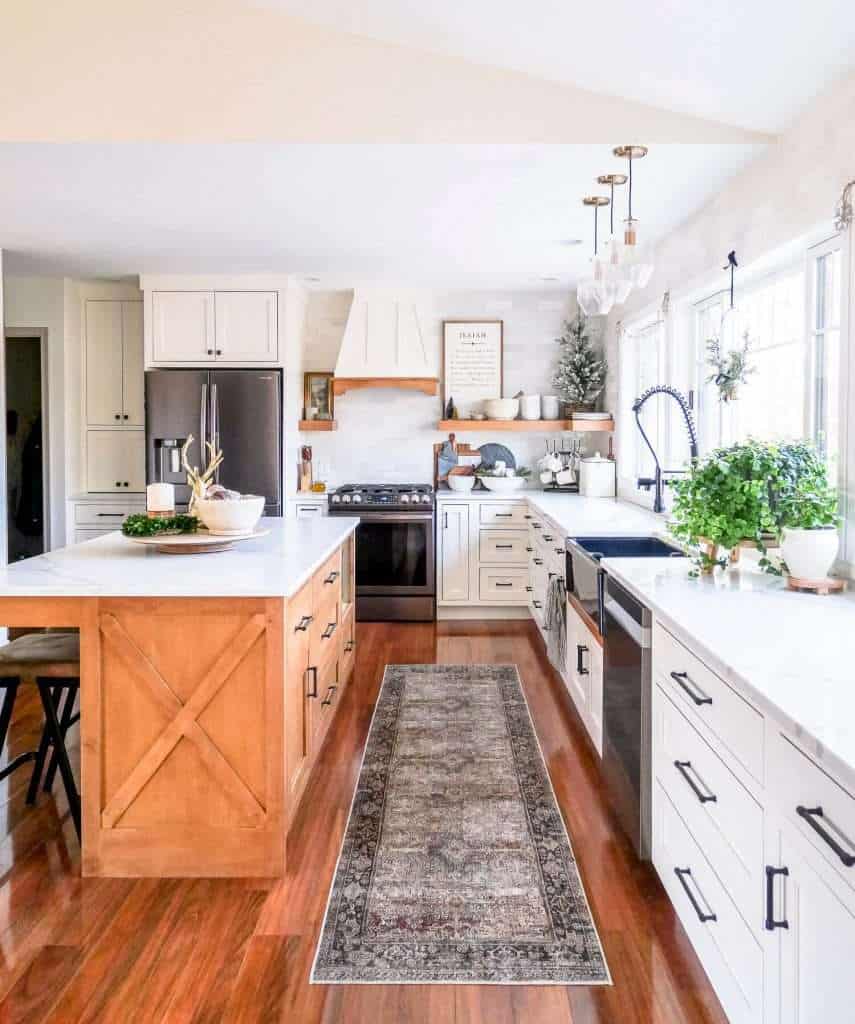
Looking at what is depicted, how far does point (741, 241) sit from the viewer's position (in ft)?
11.2

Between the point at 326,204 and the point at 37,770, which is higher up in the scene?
the point at 326,204

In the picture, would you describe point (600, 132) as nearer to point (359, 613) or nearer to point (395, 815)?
point (395, 815)

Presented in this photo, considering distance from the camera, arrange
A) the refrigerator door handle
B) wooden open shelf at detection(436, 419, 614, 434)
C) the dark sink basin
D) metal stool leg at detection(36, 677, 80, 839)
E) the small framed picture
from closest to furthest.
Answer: metal stool leg at detection(36, 677, 80, 839), the dark sink basin, the refrigerator door handle, wooden open shelf at detection(436, 419, 614, 434), the small framed picture

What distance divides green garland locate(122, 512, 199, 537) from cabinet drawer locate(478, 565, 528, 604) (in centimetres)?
305

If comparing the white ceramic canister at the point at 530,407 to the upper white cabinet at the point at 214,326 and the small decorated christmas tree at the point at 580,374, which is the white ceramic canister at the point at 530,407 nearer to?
the small decorated christmas tree at the point at 580,374

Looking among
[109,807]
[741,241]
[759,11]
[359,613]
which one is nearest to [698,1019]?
[109,807]

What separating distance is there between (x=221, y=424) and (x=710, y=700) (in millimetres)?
4646

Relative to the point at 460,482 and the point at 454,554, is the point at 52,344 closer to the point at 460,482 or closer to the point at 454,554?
the point at 460,482

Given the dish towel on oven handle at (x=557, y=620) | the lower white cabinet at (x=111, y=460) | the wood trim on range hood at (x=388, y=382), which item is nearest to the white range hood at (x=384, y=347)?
the wood trim on range hood at (x=388, y=382)

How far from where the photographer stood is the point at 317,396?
655 centimetres

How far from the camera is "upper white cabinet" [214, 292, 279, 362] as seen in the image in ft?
19.4

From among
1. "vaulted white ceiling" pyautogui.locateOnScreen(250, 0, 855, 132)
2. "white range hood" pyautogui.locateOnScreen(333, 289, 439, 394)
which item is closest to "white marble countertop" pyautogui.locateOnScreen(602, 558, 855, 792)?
"vaulted white ceiling" pyautogui.locateOnScreen(250, 0, 855, 132)

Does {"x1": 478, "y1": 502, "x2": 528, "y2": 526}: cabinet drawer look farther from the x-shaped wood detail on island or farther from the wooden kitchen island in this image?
the x-shaped wood detail on island

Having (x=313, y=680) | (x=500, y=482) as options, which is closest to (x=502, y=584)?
(x=500, y=482)
